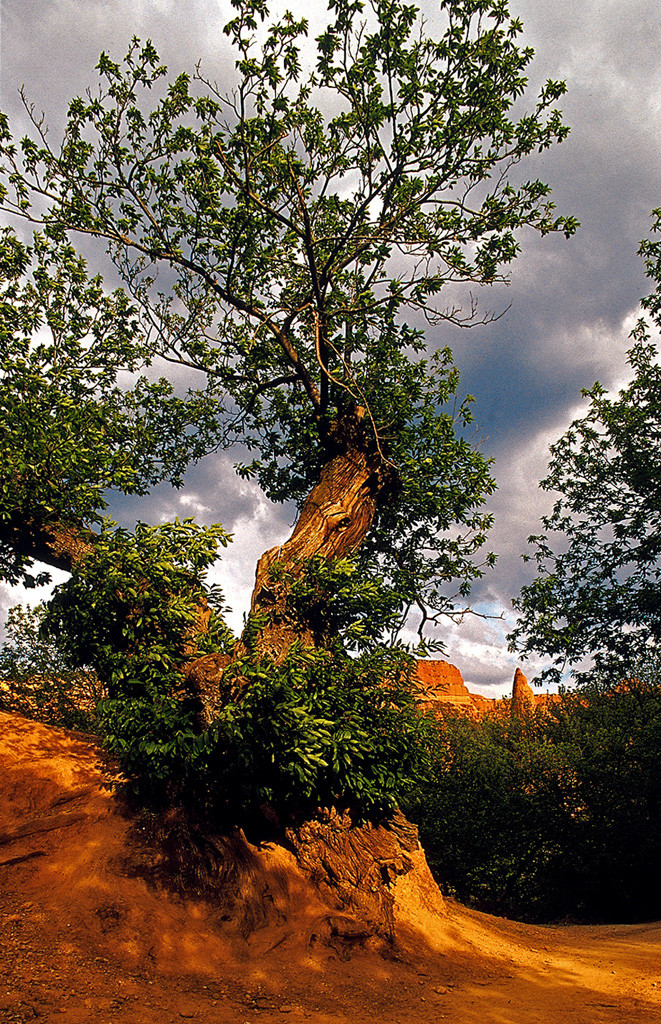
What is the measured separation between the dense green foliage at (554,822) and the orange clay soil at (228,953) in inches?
187

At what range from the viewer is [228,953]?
5.80m

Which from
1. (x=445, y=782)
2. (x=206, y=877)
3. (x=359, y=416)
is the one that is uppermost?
(x=359, y=416)

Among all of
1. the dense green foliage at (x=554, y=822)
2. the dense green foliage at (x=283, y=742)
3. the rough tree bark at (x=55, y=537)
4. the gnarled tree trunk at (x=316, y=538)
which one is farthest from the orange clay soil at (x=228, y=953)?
the dense green foliage at (x=554, y=822)

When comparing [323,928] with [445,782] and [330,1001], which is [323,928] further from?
[445,782]

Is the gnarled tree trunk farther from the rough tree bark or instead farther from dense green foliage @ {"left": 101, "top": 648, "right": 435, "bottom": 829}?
the rough tree bark

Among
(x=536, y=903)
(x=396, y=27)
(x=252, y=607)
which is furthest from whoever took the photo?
(x=536, y=903)

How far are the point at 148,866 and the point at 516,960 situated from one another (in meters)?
4.37

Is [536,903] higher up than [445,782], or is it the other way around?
[445,782]

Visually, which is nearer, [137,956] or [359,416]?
[137,956]

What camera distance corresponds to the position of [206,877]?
21.7ft

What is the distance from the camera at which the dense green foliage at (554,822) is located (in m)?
12.5

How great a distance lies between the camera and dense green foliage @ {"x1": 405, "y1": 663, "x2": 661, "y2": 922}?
494 inches

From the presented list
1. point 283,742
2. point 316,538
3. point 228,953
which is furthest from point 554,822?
point 283,742

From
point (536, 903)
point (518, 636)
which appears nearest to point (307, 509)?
point (518, 636)
